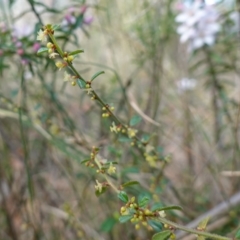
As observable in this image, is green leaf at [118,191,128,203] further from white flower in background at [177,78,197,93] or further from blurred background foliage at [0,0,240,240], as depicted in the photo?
white flower in background at [177,78,197,93]

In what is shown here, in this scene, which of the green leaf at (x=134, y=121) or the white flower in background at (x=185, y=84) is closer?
the green leaf at (x=134, y=121)

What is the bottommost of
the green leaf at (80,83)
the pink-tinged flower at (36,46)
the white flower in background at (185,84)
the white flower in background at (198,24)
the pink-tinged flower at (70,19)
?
the green leaf at (80,83)

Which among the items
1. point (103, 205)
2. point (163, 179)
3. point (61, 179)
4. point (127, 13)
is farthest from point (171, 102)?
point (163, 179)

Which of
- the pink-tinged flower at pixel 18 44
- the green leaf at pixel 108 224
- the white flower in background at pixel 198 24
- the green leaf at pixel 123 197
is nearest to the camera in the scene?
the green leaf at pixel 123 197

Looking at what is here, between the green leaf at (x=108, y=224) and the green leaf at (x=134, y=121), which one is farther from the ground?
the green leaf at (x=134, y=121)

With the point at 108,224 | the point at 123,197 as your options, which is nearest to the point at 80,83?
the point at 123,197

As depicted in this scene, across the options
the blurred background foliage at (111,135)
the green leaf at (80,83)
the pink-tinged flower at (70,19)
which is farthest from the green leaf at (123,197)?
the pink-tinged flower at (70,19)

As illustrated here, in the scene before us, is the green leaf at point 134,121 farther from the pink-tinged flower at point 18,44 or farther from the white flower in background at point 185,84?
the white flower in background at point 185,84

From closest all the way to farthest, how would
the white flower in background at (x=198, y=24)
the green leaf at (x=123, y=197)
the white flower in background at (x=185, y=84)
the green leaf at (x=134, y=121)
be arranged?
the green leaf at (x=123, y=197), the green leaf at (x=134, y=121), the white flower in background at (x=198, y=24), the white flower in background at (x=185, y=84)

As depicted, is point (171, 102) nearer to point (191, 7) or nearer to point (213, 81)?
point (213, 81)
